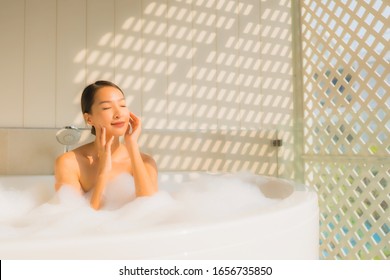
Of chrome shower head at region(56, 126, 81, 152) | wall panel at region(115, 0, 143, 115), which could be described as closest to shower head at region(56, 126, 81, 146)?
chrome shower head at region(56, 126, 81, 152)

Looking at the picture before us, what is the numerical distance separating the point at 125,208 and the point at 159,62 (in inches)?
52.9

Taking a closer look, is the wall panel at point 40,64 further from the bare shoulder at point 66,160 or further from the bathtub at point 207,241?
the bathtub at point 207,241

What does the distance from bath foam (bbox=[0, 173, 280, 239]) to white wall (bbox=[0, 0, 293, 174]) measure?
22.3 inches

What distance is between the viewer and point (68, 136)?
6.24 feet

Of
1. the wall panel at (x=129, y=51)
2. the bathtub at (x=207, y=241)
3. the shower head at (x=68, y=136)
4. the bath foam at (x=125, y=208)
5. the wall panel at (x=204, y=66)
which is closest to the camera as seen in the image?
the bathtub at (x=207, y=241)

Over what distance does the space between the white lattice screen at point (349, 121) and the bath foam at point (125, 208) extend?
0.75m

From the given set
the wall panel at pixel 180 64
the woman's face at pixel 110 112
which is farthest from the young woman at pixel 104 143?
the wall panel at pixel 180 64

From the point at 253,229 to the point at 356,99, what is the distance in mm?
1594

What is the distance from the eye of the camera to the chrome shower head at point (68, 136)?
1.90m
